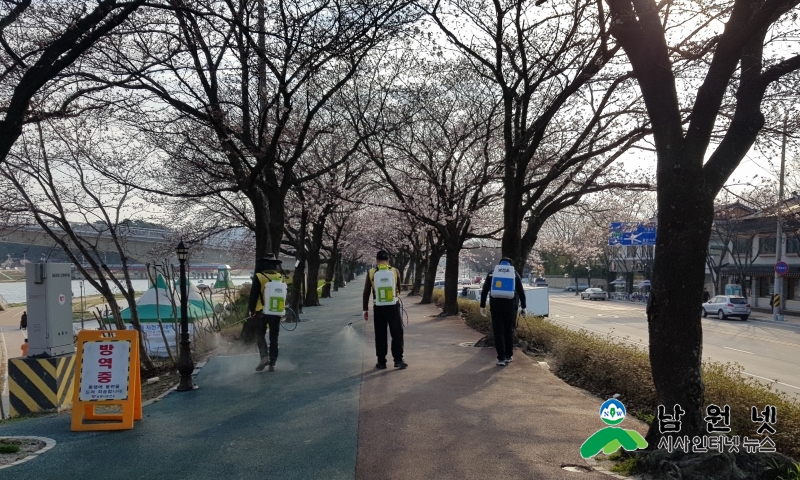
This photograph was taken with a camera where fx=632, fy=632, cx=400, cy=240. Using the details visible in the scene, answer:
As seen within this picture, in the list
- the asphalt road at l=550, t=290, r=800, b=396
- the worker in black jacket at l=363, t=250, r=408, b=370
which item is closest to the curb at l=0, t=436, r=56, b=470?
the worker in black jacket at l=363, t=250, r=408, b=370

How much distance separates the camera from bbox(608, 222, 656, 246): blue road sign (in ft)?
67.9

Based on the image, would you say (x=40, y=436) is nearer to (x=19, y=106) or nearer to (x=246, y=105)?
(x=19, y=106)

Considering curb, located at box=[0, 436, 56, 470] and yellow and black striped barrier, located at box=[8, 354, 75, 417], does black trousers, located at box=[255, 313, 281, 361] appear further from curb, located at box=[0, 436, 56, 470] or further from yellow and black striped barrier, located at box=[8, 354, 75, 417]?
curb, located at box=[0, 436, 56, 470]

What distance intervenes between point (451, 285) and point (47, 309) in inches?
641

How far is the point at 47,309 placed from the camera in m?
9.48

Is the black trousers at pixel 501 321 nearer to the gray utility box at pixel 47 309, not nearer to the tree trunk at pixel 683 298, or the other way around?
the tree trunk at pixel 683 298

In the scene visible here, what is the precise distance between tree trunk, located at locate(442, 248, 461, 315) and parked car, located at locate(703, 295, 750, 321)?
66.7 feet

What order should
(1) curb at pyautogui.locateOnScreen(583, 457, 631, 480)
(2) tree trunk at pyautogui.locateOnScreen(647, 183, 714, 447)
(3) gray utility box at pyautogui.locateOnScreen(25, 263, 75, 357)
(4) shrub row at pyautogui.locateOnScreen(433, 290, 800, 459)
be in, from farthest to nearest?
1. (3) gray utility box at pyautogui.locateOnScreen(25, 263, 75, 357)
2. (4) shrub row at pyautogui.locateOnScreen(433, 290, 800, 459)
3. (2) tree trunk at pyautogui.locateOnScreen(647, 183, 714, 447)
4. (1) curb at pyautogui.locateOnScreen(583, 457, 631, 480)

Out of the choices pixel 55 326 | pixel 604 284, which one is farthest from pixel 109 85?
pixel 604 284

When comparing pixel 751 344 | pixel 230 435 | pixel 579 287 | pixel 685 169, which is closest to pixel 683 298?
pixel 685 169

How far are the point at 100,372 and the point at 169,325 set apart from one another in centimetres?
1989

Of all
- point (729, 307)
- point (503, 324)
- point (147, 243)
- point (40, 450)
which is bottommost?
point (729, 307)

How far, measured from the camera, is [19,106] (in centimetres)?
608

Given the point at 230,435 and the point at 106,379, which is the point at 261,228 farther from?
the point at 230,435
